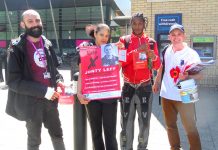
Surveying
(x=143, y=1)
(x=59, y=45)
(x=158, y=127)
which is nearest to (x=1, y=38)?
(x=59, y=45)

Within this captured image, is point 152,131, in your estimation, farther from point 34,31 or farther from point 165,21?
point 165,21

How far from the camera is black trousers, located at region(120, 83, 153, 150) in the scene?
13.0ft

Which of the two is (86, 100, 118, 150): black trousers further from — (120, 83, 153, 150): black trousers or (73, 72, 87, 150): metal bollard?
(120, 83, 153, 150): black trousers

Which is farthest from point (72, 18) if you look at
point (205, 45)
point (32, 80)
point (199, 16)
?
point (32, 80)

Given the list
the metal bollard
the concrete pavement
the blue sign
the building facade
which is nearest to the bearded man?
the metal bollard

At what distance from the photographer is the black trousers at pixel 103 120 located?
11.6 ft

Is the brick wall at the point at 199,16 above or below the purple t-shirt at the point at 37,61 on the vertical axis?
above

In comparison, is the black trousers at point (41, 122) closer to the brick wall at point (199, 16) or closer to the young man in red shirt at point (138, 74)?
the young man in red shirt at point (138, 74)

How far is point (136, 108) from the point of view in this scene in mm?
4082

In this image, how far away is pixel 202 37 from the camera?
9914mm

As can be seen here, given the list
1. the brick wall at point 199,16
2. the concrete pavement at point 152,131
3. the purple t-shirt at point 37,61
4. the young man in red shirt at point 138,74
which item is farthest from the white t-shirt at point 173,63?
the brick wall at point 199,16

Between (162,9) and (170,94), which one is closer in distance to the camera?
(170,94)

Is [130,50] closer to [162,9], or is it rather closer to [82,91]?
[82,91]

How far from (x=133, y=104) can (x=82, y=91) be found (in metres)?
0.85
